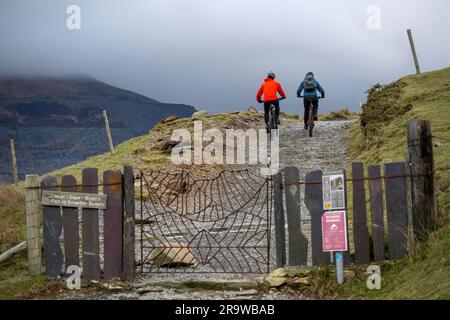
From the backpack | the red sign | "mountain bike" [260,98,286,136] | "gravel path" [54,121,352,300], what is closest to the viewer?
the red sign

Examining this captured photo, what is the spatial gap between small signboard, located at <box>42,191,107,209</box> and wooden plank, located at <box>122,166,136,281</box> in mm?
360

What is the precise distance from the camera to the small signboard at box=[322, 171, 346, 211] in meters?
8.86

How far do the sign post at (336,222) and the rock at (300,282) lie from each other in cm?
44

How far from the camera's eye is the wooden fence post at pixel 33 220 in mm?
10102

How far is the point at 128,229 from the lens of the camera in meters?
9.66

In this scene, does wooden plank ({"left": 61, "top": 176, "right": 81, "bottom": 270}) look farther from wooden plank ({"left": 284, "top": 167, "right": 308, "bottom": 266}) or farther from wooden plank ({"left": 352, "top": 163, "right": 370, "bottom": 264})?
wooden plank ({"left": 352, "top": 163, "right": 370, "bottom": 264})

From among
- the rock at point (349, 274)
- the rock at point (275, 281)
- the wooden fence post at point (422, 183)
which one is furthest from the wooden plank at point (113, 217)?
the wooden fence post at point (422, 183)

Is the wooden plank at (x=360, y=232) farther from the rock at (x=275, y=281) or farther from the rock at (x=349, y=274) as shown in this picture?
the rock at (x=275, y=281)

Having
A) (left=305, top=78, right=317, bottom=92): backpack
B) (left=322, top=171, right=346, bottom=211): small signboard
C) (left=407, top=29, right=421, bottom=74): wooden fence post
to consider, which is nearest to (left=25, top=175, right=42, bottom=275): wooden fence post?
(left=322, top=171, right=346, bottom=211): small signboard

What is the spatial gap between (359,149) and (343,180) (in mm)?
12014

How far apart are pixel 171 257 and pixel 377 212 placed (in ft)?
11.6

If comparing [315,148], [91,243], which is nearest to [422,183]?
[91,243]
